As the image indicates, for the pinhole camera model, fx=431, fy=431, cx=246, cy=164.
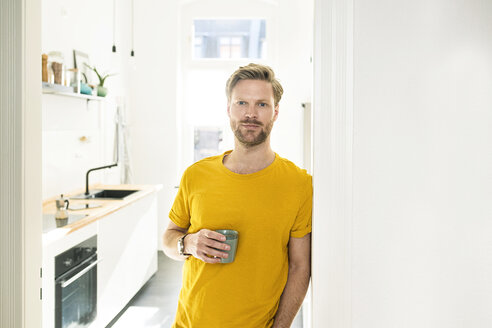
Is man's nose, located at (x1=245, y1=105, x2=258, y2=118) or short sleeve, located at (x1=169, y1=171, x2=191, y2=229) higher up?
man's nose, located at (x1=245, y1=105, x2=258, y2=118)

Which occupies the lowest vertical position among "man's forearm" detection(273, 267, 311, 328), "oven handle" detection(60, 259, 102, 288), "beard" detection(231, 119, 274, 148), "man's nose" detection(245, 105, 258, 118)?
"oven handle" detection(60, 259, 102, 288)

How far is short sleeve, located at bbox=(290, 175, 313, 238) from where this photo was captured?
4.26 feet

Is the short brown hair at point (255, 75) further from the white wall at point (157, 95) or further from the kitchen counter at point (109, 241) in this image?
the white wall at point (157, 95)

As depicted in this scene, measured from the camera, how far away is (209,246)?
4.08ft

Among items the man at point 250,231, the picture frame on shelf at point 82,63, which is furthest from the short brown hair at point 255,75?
the picture frame on shelf at point 82,63

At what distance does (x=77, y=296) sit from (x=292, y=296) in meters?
1.69

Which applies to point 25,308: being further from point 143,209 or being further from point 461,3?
point 143,209

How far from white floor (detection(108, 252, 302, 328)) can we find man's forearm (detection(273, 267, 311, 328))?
2.11 meters

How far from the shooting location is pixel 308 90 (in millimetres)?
2850

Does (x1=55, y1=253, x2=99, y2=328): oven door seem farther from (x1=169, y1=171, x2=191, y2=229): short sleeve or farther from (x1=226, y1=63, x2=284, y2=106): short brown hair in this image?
(x1=226, y1=63, x2=284, y2=106): short brown hair

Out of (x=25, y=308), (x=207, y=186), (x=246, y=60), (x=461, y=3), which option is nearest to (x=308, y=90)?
(x=207, y=186)

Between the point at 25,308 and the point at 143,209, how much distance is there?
2.56 meters

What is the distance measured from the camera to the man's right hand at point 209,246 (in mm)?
1217

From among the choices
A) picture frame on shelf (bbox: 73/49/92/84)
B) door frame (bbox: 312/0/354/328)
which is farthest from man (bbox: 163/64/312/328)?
picture frame on shelf (bbox: 73/49/92/84)
